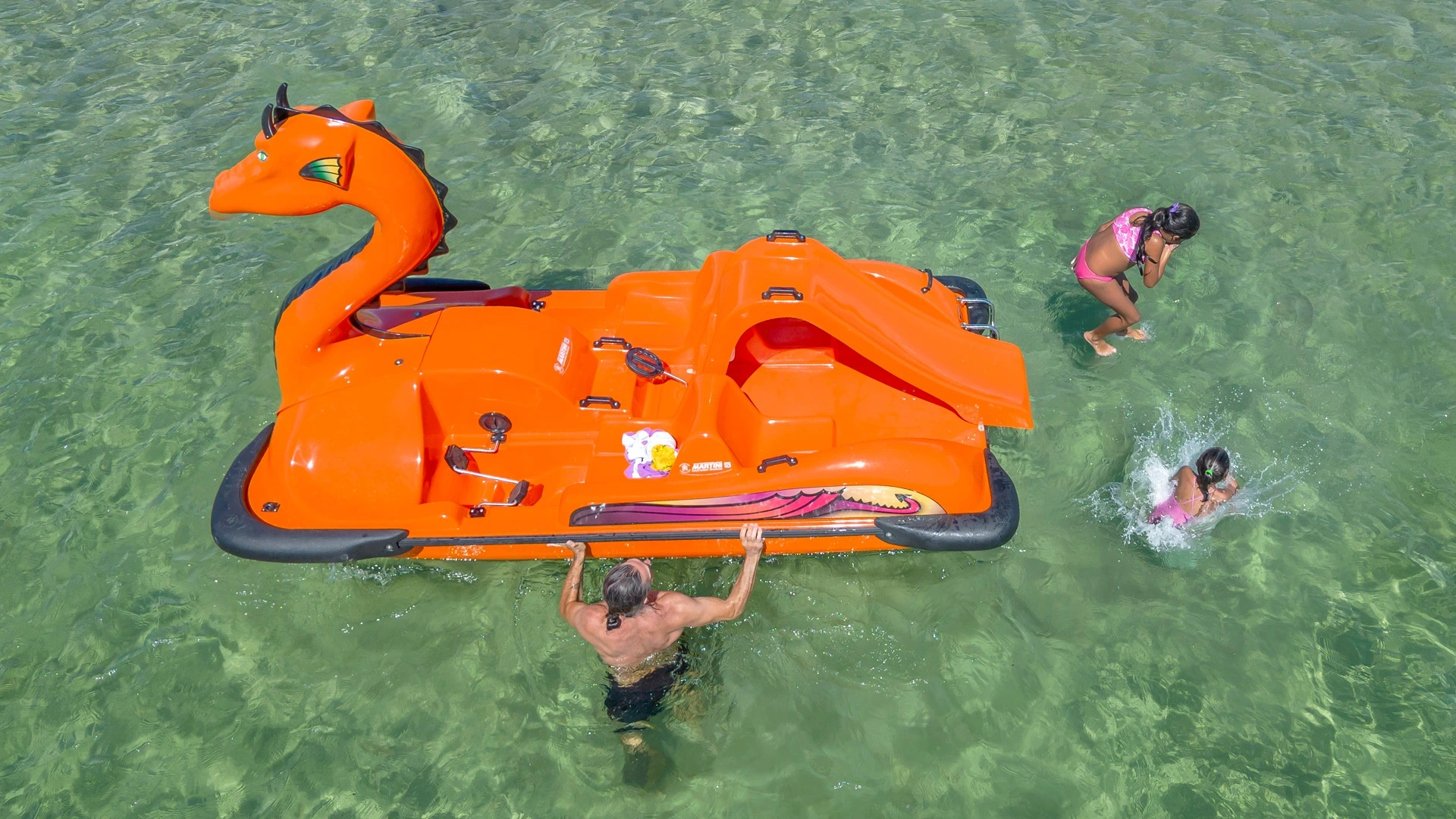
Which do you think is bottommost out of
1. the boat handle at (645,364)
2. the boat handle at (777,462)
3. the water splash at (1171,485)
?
the water splash at (1171,485)

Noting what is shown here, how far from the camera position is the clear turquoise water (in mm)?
4457

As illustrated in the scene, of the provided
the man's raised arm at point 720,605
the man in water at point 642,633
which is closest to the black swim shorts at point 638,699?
the man in water at point 642,633

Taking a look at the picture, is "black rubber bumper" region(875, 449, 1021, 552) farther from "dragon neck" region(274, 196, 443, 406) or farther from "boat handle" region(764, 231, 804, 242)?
"dragon neck" region(274, 196, 443, 406)

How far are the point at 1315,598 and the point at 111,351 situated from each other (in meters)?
8.41

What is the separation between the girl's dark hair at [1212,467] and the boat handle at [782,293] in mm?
2409

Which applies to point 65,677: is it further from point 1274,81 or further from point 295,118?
point 1274,81

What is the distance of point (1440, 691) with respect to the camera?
4531 millimetres

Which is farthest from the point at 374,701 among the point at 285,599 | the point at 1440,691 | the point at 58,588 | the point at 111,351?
the point at 1440,691

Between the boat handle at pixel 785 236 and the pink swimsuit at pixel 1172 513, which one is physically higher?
the boat handle at pixel 785 236

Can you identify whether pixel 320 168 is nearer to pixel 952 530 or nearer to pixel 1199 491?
pixel 952 530

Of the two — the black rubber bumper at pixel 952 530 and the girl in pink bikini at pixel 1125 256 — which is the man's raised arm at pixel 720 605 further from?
the girl in pink bikini at pixel 1125 256

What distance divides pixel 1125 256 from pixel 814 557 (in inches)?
121

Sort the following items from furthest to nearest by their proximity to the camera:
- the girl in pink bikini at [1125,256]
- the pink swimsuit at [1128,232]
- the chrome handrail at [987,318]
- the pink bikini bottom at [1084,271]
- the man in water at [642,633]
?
the pink bikini bottom at [1084,271] < the pink swimsuit at [1128,232] < the chrome handrail at [987,318] < the girl in pink bikini at [1125,256] < the man in water at [642,633]

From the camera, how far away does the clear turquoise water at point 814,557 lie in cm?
446
